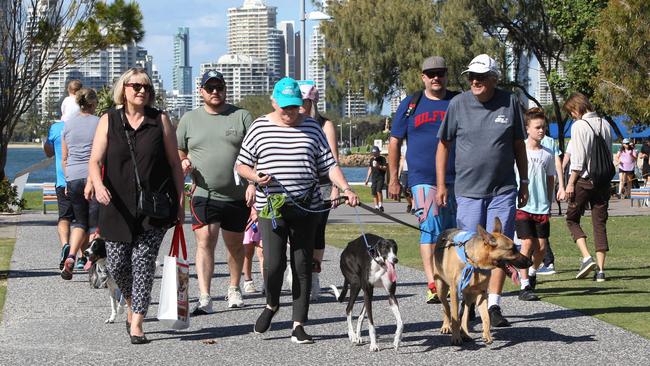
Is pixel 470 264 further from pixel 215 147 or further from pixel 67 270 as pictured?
pixel 67 270

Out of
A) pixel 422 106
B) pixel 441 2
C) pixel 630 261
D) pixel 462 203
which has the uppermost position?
pixel 441 2

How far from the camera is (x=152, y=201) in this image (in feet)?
27.0

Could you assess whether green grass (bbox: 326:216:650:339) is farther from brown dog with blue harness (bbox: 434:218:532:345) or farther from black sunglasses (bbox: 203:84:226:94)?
black sunglasses (bbox: 203:84:226:94)

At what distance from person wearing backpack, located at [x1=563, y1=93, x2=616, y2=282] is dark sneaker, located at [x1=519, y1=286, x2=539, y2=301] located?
171cm

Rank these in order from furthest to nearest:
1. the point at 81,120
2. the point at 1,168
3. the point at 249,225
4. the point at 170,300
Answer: the point at 1,168 → the point at 81,120 → the point at 249,225 → the point at 170,300

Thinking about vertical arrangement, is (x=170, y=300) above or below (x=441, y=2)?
below

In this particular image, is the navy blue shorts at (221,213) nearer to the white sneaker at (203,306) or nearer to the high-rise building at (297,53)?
the white sneaker at (203,306)

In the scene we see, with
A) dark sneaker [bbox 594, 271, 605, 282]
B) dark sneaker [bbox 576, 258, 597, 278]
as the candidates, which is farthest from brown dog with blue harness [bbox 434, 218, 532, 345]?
dark sneaker [bbox 594, 271, 605, 282]

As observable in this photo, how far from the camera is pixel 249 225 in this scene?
1106 centimetres

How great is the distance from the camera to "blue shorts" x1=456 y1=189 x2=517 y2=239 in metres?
8.65

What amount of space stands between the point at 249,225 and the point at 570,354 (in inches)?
162

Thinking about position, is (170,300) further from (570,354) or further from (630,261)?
(630,261)

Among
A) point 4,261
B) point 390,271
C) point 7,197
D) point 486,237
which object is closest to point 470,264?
point 486,237

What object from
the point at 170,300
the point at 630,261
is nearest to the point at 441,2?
the point at 630,261
